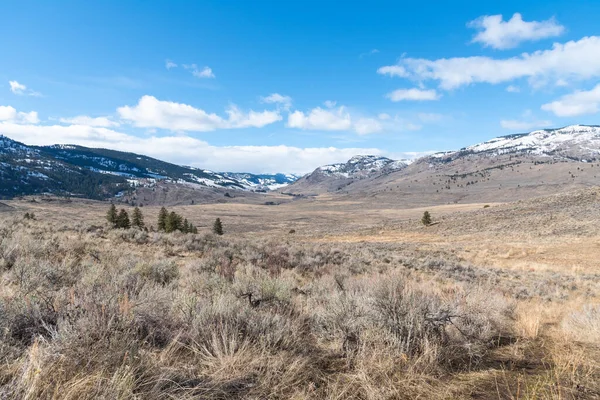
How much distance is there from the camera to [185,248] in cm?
1367

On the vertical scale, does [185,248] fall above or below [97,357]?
below

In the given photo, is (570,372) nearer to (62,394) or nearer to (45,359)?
(62,394)

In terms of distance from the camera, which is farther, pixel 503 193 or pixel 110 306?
pixel 503 193

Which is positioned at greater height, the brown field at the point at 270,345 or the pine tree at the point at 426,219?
the brown field at the point at 270,345

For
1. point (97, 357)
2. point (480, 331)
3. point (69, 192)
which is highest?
point (97, 357)

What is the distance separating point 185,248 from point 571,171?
243392 mm

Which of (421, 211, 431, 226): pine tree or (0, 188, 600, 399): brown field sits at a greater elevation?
(0, 188, 600, 399): brown field

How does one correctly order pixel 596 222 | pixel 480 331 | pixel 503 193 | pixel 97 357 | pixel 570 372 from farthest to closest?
pixel 503 193 < pixel 596 222 < pixel 480 331 < pixel 570 372 < pixel 97 357

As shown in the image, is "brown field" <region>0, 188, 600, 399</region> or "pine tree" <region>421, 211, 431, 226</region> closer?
"brown field" <region>0, 188, 600, 399</region>

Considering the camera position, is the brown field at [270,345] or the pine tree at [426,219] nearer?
the brown field at [270,345]

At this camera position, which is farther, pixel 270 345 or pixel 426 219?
pixel 426 219

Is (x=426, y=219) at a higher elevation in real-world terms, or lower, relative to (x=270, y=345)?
lower

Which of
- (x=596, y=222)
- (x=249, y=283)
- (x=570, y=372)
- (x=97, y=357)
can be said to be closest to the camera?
(x=97, y=357)

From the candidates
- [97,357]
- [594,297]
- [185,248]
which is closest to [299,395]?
[97,357]
